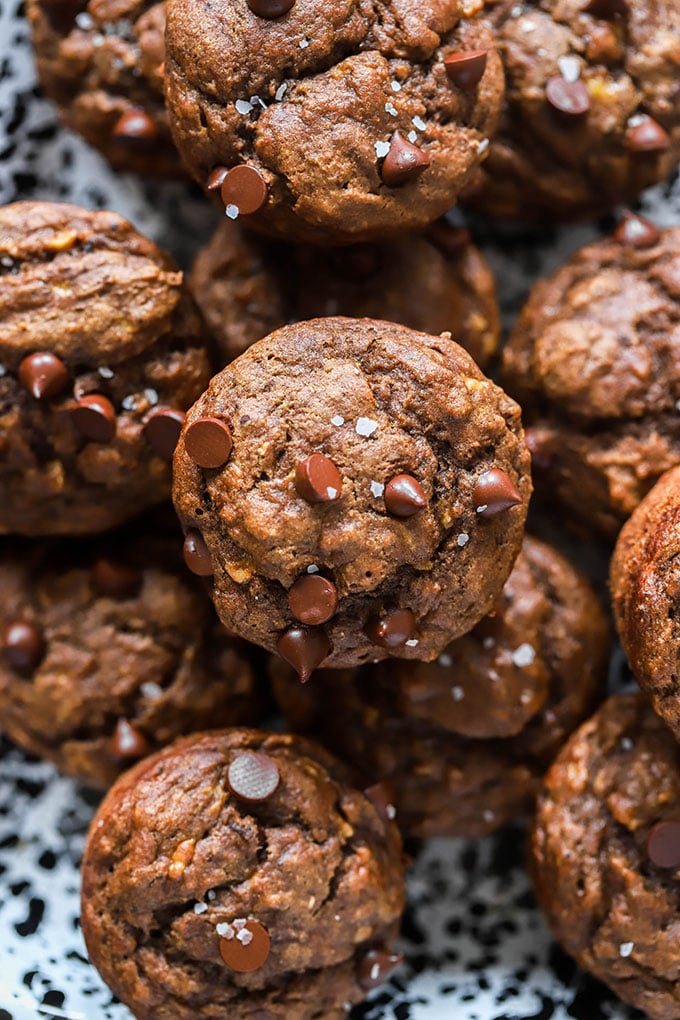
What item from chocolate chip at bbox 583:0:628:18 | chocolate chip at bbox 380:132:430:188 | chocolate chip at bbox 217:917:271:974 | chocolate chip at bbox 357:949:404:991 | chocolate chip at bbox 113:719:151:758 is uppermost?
chocolate chip at bbox 583:0:628:18

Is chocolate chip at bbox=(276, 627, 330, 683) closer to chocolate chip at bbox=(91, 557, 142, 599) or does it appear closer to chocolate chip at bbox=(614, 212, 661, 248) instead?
chocolate chip at bbox=(91, 557, 142, 599)

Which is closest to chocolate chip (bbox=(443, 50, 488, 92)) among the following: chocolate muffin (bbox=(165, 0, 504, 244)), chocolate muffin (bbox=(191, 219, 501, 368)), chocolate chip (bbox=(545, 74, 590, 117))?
chocolate muffin (bbox=(165, 0, 504, 244))

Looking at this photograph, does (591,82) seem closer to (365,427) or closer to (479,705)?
(365,427)

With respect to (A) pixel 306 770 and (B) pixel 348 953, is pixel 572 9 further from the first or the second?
(B) pixel 348 953

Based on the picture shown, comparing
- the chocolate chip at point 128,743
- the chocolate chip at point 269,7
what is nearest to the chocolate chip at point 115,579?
the chocolate chip at point 128,743

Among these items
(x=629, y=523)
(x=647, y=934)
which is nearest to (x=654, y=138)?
(x=629, y=523)

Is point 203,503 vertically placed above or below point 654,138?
below
